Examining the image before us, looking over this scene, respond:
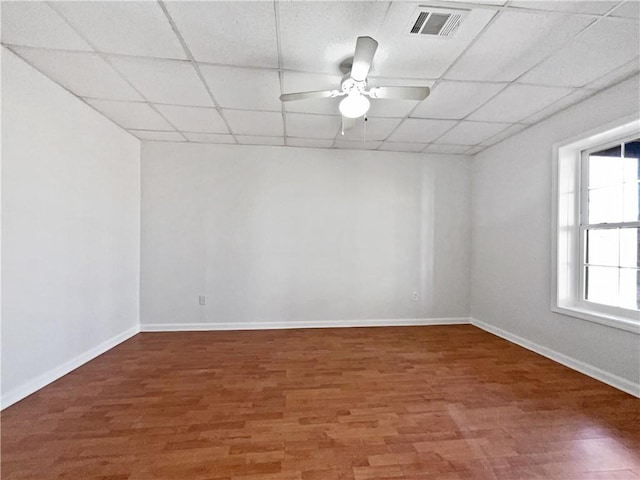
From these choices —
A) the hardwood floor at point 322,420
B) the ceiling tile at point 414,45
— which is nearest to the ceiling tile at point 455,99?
the ceiling tile at point 414,45

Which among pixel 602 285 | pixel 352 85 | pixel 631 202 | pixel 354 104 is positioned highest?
pixel 352 85

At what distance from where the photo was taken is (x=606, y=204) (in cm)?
257

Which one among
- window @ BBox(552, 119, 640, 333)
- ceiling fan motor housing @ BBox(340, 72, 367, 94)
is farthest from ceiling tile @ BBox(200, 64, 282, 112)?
window @ BBox(552, 119, 640, 333)

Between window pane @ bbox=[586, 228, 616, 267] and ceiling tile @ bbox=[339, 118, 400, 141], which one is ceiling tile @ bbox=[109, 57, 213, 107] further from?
window pane @ bbox=[586, 228, 616, 267]

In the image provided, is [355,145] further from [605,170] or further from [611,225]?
[611,225]

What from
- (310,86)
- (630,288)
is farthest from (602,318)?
(310,86)

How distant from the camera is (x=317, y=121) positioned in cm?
299

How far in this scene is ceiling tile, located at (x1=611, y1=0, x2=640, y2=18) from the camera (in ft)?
4.94

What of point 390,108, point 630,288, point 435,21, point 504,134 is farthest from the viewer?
point 504,134

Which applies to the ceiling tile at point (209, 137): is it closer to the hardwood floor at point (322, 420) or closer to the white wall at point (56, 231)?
the white wall at point (56, 231)

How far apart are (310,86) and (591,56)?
204 centimetres

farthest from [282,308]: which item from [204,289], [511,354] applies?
[511,354]

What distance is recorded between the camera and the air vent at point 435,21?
1559 millimetres

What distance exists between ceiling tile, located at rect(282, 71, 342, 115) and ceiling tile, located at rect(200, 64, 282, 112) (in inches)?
3.7
